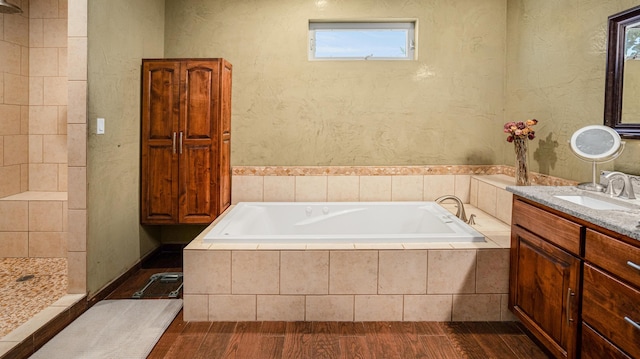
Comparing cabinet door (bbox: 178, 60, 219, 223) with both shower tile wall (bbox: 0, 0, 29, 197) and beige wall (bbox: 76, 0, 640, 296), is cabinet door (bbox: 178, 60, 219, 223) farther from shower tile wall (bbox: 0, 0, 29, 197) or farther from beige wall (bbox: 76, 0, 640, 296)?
shower tile wall (bbox: 0, 0, 29, 197)

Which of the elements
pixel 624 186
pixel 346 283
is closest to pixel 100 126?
pixel 346 283

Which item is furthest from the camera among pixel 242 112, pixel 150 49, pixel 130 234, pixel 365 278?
pixel 242 112

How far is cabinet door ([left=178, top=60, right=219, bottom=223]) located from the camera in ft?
12.5

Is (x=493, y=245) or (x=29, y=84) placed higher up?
(x=29, y=84)

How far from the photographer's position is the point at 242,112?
426 centimetres

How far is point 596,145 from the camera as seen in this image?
2.63 m

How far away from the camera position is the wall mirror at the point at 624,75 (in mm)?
2537

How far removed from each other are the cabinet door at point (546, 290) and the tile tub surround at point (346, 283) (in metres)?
0.20

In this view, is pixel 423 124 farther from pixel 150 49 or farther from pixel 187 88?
pixel 150 49

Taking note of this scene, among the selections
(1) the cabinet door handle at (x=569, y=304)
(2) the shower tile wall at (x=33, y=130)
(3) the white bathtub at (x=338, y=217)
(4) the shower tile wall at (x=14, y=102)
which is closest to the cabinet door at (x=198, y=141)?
(3) the white bathtub at (x=338, y=217)

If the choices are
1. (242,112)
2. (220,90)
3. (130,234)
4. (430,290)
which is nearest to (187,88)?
(220,90)

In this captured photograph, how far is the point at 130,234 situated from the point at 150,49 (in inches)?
57.9

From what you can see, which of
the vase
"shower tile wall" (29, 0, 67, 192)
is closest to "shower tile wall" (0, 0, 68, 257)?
"shower tile wall" (29, 0, 67, 192)

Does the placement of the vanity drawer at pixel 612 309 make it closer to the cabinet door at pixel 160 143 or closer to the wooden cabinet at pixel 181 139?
the wooden cabinet at pixel 181 139
